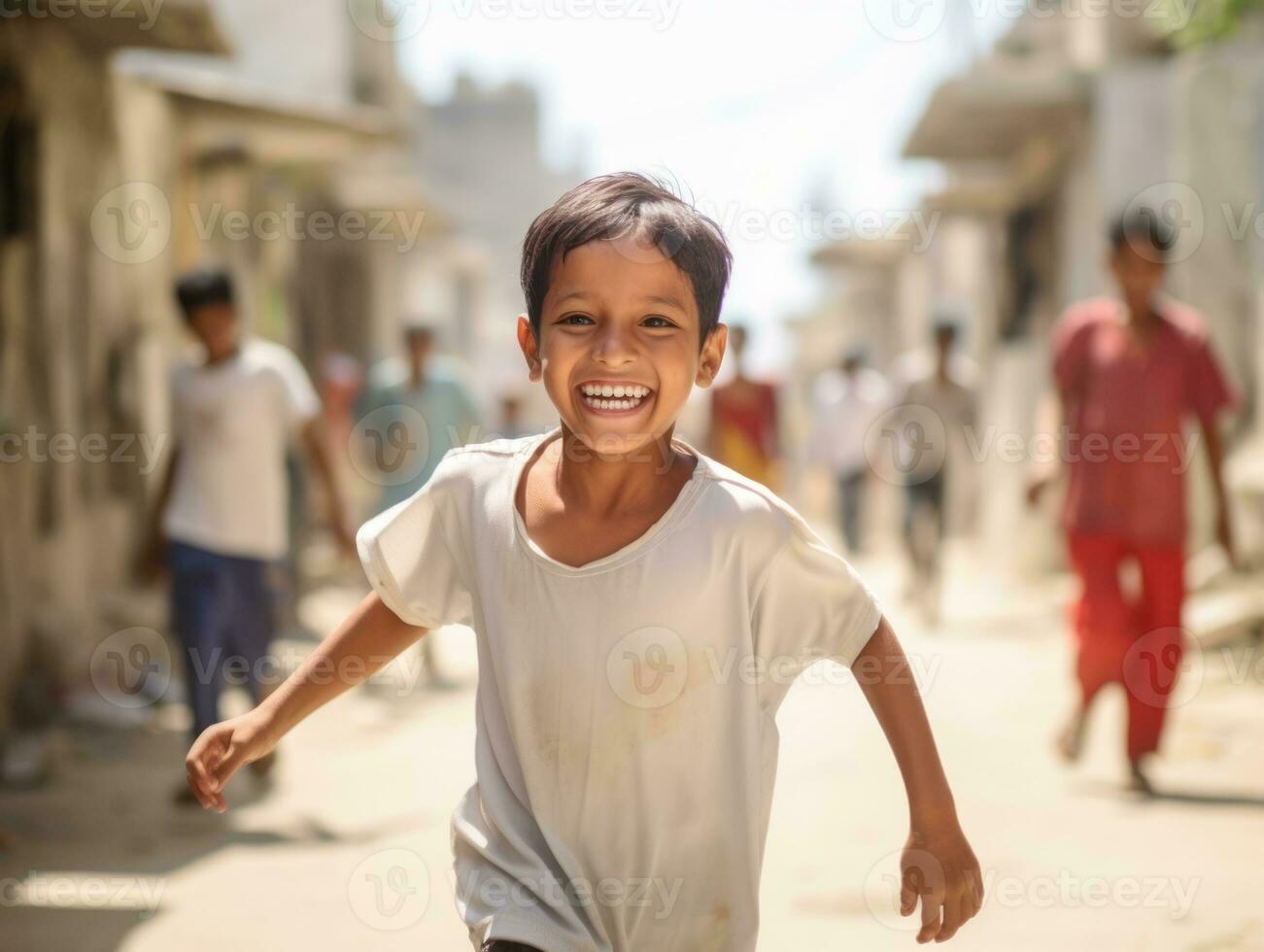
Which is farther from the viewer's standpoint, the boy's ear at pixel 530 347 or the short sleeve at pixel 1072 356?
the short sleeve at pixel 1072 356

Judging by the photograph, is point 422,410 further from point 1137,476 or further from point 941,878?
point 941,878

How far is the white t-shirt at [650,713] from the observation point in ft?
7.87

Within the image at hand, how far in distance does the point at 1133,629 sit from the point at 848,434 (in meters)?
7.29

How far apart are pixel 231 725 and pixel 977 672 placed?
21.4 ft

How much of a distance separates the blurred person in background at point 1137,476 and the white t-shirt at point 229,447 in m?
2.89

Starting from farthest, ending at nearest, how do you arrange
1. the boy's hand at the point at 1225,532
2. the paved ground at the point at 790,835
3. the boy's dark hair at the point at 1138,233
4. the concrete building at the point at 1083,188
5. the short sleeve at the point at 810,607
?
1. the concrete building at the point at 1083,188
2. the boy's hand at the point at 1225,532
3. the boy's dark hair at the point at 1138,233
4. the paved ground at the point at 790,835
5. the short sleeve at the point at 810,607

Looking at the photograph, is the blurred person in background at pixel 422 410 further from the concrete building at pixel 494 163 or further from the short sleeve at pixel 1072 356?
the concrete building at pixel 494 163

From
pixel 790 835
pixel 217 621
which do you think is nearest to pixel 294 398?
pixel 217 621

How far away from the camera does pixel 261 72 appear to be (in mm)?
20562

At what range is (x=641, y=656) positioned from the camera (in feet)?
7.86

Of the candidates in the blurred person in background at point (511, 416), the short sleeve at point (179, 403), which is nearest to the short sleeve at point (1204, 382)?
the short sleeve at point (179, 403)

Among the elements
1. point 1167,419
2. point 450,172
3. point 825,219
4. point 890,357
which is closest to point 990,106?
point 825,219

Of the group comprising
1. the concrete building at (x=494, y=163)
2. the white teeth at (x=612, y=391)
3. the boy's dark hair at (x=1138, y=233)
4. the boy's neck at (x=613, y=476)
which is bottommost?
the boy's neck at (x=613, y=476)

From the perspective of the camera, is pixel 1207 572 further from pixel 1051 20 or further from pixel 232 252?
pixel 1051 20
